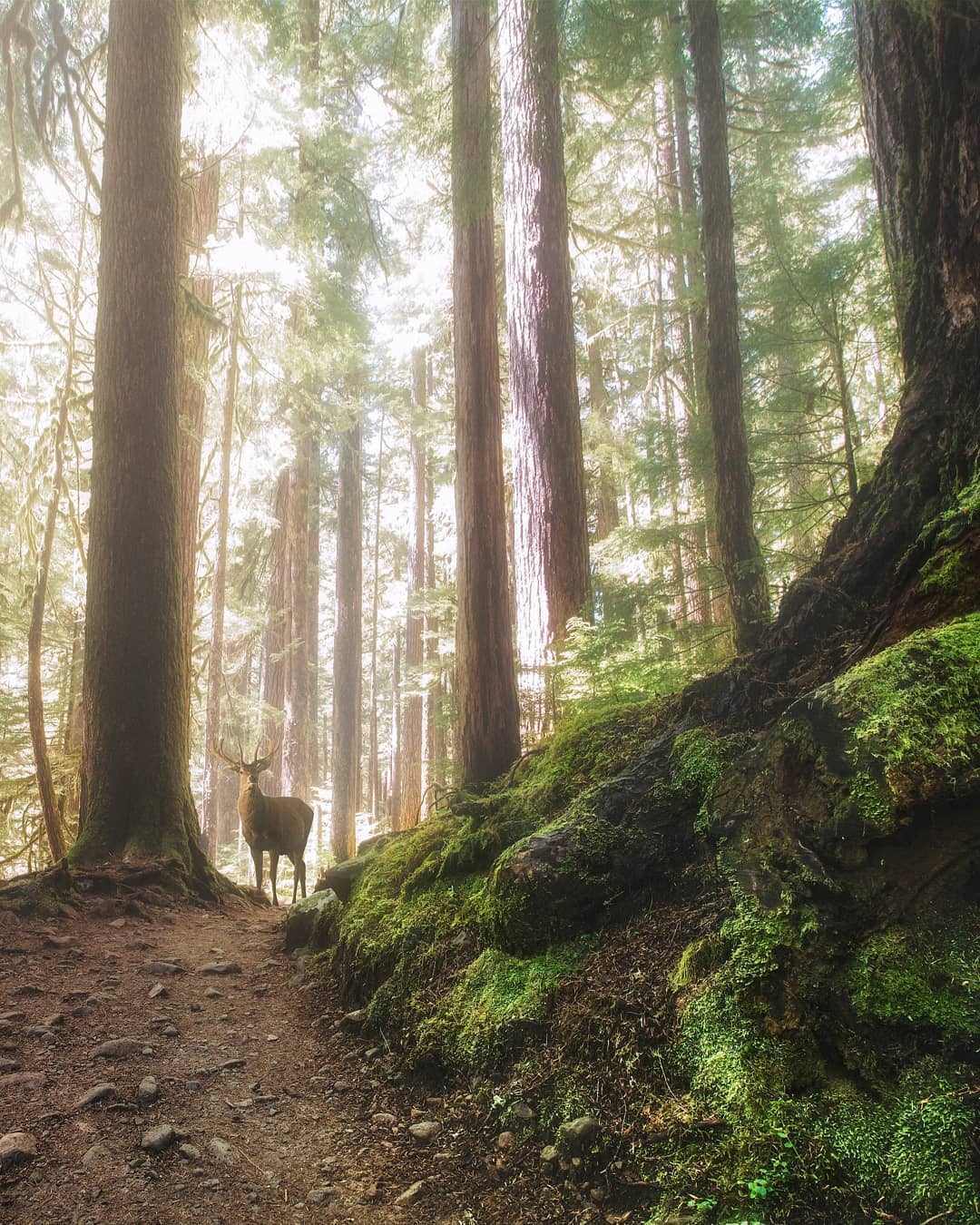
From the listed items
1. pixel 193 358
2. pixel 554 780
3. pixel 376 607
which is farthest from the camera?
pixel 376 607

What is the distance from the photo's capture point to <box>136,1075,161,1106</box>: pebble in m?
2.60

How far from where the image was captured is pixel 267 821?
8.69 m

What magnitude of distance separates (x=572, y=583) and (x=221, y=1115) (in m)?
4.96

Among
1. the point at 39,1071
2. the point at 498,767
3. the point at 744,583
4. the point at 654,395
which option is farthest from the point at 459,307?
the point at 654,395

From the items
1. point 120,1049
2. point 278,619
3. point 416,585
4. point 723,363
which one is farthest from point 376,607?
point 120,1049

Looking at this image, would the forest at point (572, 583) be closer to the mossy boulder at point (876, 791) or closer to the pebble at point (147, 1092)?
the mossy boulder at point (876, 791)

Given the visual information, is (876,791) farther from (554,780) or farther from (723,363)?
(723,363)

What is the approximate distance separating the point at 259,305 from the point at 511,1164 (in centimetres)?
1171

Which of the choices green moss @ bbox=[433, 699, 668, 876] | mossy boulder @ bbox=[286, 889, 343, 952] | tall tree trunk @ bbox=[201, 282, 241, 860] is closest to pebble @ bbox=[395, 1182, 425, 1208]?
green moss @ bbox=[433, 699, 668, 876]

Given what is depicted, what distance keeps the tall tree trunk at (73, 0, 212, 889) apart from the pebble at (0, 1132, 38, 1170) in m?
3.82

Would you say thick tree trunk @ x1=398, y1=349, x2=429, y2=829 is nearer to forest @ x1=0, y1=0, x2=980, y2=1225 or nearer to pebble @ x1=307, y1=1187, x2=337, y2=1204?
forest @ x1=0, y1=0, x2=980, y2=1225

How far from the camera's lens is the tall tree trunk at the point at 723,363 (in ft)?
20.1

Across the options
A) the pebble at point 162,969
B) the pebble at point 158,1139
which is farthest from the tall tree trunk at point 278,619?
the pebble at point 158,1139

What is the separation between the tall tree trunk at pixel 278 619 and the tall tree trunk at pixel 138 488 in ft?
36.3
